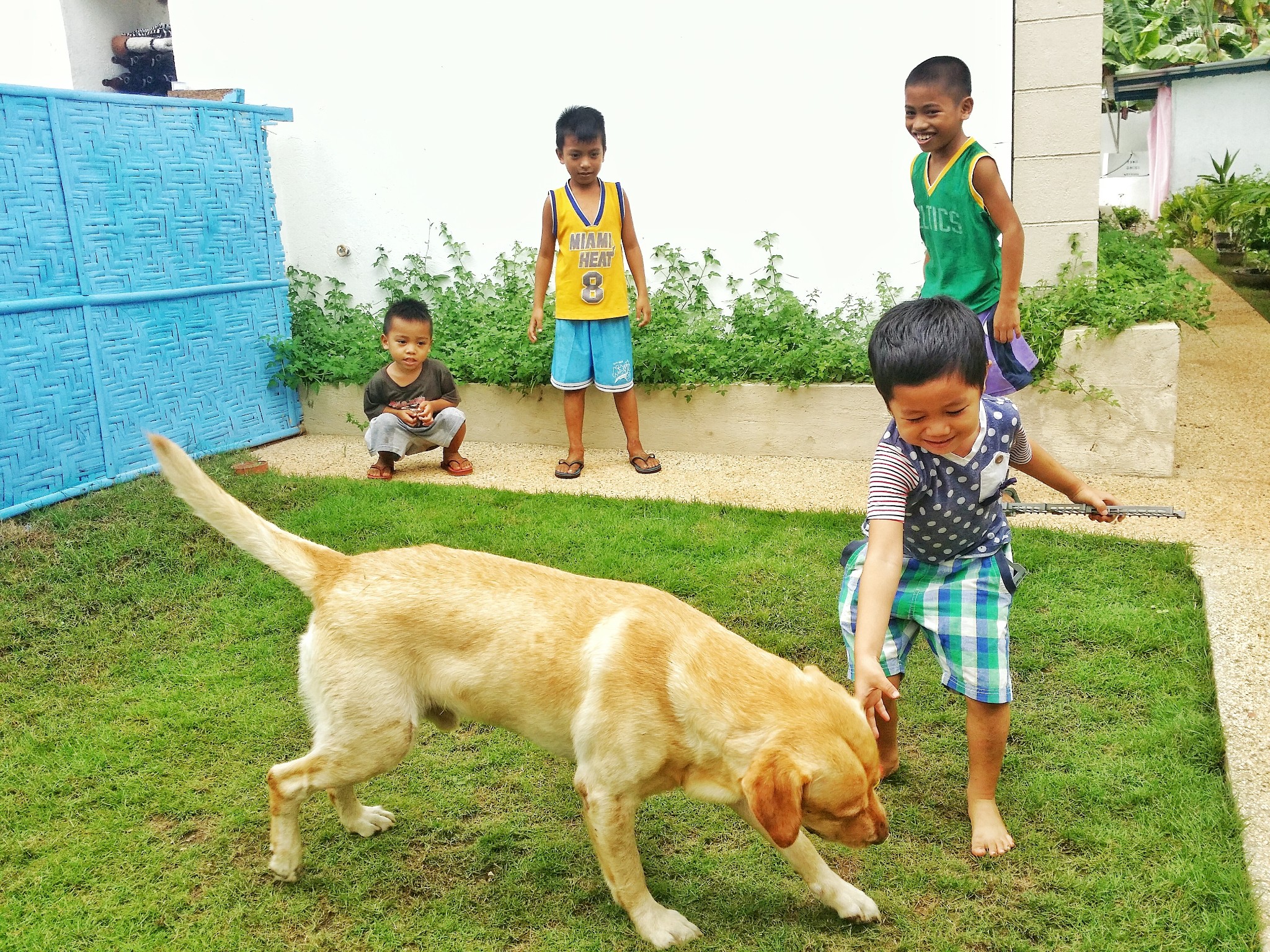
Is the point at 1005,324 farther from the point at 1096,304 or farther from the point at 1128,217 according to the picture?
the point at 1128,217

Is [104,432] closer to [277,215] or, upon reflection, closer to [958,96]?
[277,215]

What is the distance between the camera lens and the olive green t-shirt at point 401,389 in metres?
7.27

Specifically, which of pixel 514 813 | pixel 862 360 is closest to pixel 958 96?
pixel 862 360

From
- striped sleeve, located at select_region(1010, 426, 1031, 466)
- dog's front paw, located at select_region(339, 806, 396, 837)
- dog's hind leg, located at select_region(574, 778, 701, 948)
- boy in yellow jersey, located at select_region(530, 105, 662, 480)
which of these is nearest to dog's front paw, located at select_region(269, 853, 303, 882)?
dog's front paw, located at select_region(339, 806, 396, 837)

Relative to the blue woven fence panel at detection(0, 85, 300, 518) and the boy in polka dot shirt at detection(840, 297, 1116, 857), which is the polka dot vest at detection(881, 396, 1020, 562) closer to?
the boy in polka dot shirt at detection(840, 297, 1116, 857)

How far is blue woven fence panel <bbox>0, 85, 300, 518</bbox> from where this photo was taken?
6.36 meters

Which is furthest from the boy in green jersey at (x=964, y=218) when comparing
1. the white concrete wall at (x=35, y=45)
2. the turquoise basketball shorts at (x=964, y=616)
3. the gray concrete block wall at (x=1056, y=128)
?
the white concrete wall at (x=35, y=45)

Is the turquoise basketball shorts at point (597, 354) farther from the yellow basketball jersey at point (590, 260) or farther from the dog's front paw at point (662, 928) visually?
the dog's front paw at point (662, 928)

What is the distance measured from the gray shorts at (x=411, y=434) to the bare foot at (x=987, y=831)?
16.0 feet

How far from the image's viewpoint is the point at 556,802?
3416mm

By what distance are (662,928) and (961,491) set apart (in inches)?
57.0

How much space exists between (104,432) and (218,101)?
277 centimetres

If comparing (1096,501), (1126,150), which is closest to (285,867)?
(1096,501)

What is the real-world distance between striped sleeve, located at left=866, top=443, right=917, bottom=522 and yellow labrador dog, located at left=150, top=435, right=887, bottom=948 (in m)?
0.49
